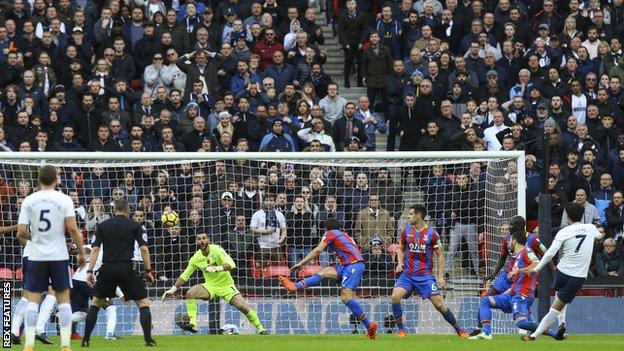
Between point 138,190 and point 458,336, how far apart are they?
18.7ft

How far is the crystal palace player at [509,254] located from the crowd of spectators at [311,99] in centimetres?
192

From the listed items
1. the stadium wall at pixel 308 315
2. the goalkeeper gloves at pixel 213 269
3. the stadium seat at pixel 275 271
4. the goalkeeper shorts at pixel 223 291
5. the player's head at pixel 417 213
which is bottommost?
the stadium wall at pixel 308 315

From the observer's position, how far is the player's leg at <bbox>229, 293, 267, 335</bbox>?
2303 centimetres

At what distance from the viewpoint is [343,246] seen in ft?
73.7

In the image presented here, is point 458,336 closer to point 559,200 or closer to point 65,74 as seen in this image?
point 559,200

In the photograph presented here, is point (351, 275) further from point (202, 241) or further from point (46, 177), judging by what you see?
point (46, 177)

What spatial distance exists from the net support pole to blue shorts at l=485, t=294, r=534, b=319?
1038 mm

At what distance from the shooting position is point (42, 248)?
16500 mm

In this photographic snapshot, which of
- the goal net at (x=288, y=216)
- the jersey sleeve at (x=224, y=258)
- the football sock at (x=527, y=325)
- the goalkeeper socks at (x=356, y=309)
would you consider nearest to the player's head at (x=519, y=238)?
the football sock at (x=527, y=325)

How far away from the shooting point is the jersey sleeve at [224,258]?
23.1 metres

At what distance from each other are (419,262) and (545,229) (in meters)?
2.26

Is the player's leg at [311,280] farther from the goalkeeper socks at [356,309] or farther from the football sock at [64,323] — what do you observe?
the football sock at [64,323]

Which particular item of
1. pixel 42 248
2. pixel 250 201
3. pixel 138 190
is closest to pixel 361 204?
pixel 250 201

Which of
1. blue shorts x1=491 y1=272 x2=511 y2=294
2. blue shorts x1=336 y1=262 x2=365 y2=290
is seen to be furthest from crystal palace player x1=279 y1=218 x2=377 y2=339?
blue shorts x1=491 y1=272 x2=511 y2=294
